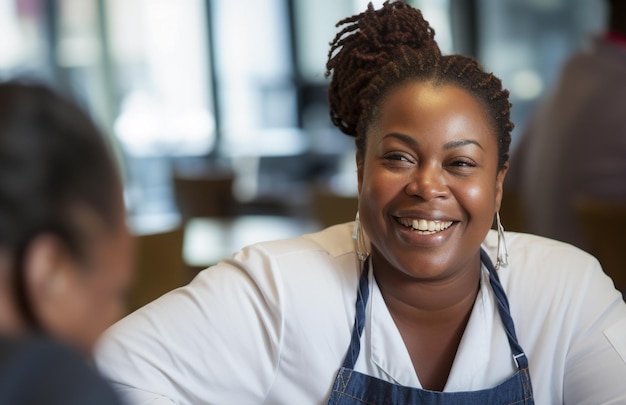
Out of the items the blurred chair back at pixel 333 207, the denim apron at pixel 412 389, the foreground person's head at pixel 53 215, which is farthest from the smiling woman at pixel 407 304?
the blurred chair back at pixel 333 207

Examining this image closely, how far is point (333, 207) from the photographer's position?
374 cm

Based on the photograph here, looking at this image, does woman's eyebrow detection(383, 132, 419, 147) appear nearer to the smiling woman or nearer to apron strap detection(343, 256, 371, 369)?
the smiling woman

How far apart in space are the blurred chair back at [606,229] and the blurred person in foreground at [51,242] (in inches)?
87.6

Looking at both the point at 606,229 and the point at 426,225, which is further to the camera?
the point at 606,229

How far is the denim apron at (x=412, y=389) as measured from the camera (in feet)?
5.12

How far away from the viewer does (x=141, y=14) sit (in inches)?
315

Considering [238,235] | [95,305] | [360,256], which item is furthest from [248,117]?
[95,305]

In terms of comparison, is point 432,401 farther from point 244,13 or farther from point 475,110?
point 244,13

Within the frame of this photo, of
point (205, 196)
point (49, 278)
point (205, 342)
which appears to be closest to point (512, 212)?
point (205, 342)

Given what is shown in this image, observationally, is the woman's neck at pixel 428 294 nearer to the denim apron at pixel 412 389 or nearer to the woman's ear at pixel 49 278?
the denim apron at pixel 412 389

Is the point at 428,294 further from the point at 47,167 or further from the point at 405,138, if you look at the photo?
the point at 47,167

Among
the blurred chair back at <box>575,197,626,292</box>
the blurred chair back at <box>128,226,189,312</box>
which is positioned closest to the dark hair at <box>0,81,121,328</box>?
the blurred chair back at <box>128,226,189,312</box>

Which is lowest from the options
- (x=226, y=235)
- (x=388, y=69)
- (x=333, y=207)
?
(x=226, y=235)

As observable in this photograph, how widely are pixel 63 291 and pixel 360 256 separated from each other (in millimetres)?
986
